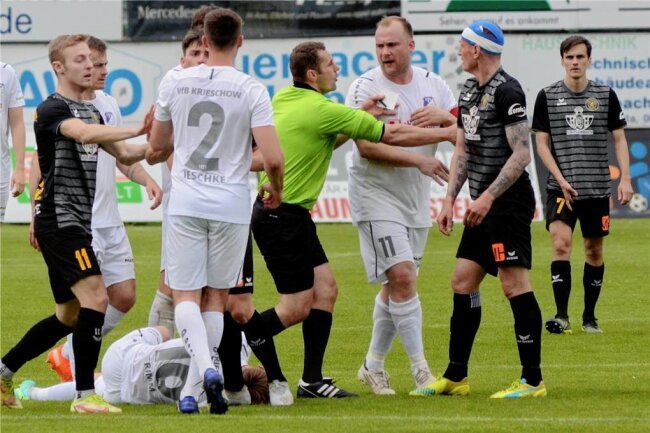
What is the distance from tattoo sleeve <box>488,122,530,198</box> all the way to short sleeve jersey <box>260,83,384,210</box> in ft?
2.54

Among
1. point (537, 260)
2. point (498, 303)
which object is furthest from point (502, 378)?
point (537, 260)

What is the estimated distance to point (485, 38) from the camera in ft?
28.7

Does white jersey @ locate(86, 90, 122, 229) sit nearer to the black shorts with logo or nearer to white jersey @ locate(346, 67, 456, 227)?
white jersey @ locate(346, 67, 456, 227)

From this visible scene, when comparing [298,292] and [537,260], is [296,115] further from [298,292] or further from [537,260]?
[537,260]

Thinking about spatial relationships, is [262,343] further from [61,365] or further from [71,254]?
[61,365]

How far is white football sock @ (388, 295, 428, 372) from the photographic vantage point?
368 inches

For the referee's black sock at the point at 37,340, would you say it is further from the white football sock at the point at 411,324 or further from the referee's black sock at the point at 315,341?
the white football sock at the point at 411,324

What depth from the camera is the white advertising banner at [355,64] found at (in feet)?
96.7

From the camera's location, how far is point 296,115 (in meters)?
8.91

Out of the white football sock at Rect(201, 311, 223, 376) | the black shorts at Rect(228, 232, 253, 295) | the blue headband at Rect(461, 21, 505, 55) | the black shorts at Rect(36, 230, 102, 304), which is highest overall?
the blue headband at Rect(461, 21, 505, 55)

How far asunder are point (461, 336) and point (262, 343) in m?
1.26

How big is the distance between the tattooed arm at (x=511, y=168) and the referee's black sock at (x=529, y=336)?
622 mm

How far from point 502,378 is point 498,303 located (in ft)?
15.7

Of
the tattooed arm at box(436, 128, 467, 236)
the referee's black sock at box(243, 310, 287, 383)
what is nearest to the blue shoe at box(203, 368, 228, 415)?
the referee's black sock at box(243, 310, 287, 383)
